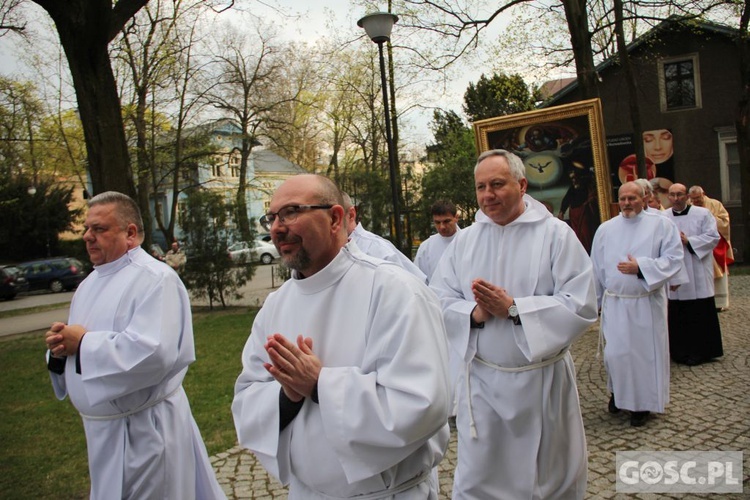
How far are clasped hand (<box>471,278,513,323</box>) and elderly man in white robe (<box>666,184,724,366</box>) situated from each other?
5639 mm

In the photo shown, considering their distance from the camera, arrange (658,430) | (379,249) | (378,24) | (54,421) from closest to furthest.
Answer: (658,430), (379,249), (54,421), (378,24)

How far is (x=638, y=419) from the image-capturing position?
18.6 feet

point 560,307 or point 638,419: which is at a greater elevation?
point 560,307

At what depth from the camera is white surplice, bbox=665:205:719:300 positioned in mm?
8203

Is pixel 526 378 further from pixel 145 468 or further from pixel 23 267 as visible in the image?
pixel 23 267

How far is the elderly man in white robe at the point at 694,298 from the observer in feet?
26.0

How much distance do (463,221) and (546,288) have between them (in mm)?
12010

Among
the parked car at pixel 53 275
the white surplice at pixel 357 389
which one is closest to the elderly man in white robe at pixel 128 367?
the white surplice at pixel 357 389

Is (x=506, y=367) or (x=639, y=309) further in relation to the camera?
(x=639, y=309)

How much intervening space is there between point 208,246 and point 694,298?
11507 millimetres

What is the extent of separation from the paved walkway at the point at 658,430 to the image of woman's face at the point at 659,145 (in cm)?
1869

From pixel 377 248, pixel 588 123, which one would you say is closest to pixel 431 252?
pixel 377 248

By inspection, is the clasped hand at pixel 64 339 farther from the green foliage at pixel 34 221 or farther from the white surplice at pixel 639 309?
the green foliage at pixel 34 221

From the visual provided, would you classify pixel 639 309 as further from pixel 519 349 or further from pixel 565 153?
pixel 565 153
